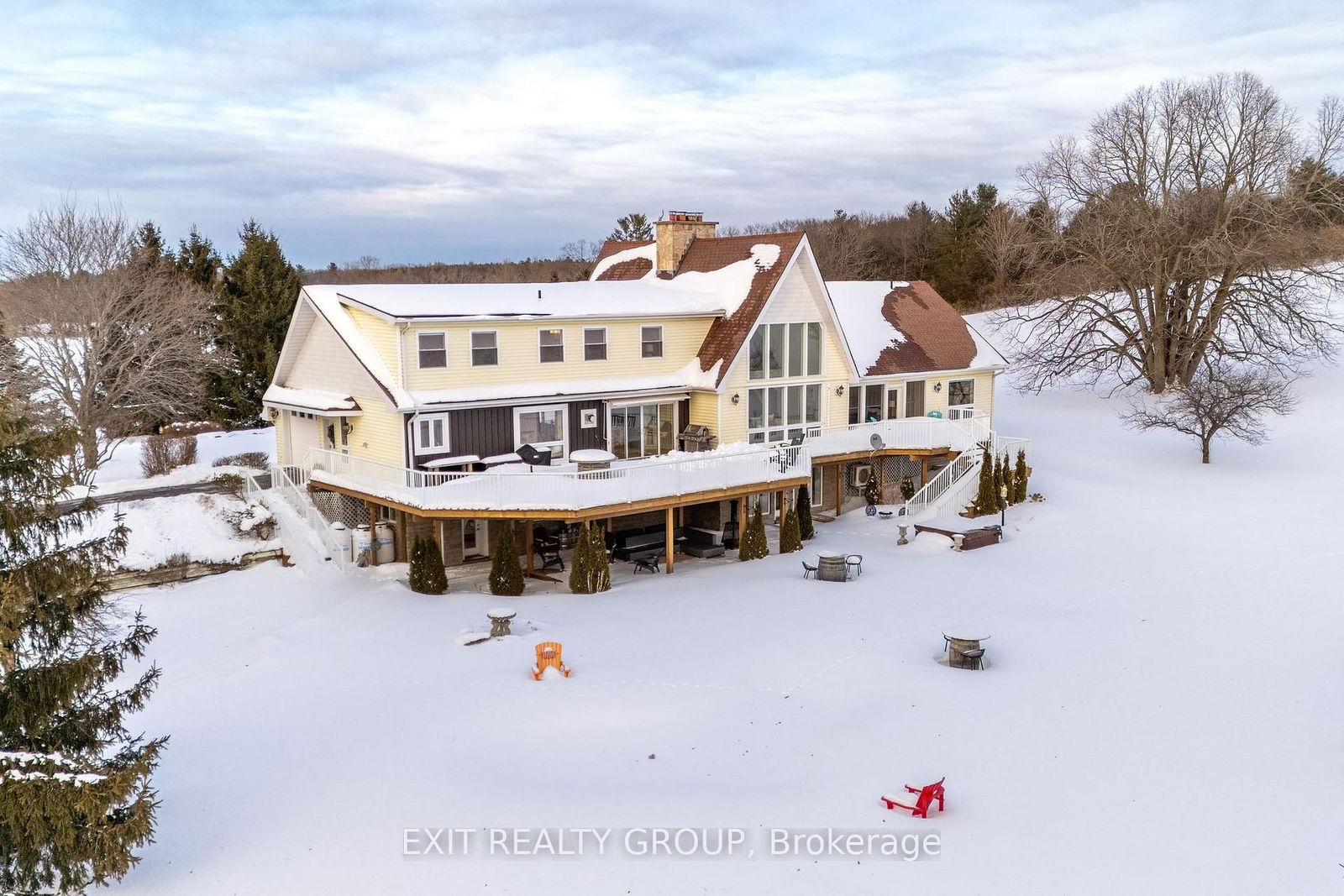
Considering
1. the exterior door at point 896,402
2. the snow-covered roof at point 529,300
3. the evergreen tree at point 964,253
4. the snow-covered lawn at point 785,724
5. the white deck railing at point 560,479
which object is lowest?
the snow-covered lawn at point 785,724

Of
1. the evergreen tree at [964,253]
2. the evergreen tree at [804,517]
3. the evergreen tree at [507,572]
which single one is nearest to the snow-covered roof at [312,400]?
the evergreen tree at [507,572]

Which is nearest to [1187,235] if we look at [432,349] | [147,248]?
[432,349]

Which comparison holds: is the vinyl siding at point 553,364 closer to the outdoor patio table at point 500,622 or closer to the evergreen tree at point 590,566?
the evergreen tree at point 590,566

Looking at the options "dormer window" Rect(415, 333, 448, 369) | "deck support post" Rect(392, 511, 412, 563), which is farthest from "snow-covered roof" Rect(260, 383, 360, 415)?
"deck support post" Rect(392, 511, 412, 563)

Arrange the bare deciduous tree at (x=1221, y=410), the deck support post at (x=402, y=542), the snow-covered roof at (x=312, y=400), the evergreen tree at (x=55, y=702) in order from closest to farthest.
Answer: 1. the evergreen tree at (x=55, y=702)
2. the snow-covered roof at (x=312, y=400)
3. the deck support post at (x=402, y=542)
4. the bare deciduous tree at (x=1221, y=410)

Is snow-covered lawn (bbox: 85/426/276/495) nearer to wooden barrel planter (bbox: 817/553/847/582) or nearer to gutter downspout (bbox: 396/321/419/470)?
gutter downspout (bbox: 396/321/419/470)

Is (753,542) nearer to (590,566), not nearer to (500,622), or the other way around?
(590,566)
